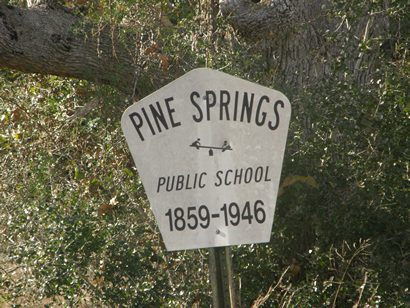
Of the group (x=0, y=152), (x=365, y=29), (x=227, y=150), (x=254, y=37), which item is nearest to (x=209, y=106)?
(x=227, y=150)

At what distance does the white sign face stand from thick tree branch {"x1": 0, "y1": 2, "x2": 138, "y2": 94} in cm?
400

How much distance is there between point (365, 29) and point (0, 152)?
334cm

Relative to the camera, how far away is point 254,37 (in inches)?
301

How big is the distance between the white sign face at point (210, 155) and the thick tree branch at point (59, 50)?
13.1 feet

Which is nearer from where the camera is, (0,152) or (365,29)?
(365,29)

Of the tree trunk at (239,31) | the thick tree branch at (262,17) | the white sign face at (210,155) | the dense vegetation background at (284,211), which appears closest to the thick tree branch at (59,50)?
the tree trunk at (239,31)

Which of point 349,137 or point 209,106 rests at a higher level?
point 209,106

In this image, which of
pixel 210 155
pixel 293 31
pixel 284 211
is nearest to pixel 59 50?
pixel 293 31

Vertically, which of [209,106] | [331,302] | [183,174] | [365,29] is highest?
[209,106]

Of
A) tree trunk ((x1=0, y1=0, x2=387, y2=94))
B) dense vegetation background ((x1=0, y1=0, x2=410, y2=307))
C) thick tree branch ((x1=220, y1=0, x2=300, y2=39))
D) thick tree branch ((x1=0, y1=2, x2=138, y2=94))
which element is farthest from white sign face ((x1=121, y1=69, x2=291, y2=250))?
thick tree branch ((x1=0, y1=2, x2=138, y2=94))

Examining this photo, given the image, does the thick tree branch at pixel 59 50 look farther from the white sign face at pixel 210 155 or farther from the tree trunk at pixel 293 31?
the white sign face at pixel 210 155

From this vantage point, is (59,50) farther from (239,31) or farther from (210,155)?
(210,155)

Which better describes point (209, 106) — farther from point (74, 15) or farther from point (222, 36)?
point (74, 15)

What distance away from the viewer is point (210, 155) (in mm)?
3855
